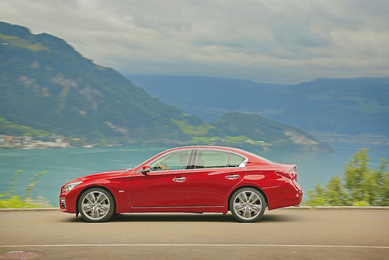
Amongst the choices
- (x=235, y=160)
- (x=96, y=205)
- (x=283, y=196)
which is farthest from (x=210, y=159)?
(x=96, y=205)

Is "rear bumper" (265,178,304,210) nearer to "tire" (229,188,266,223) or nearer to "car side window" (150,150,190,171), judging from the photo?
"tire" (229,188,266,223)

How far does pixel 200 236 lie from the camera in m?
7.32

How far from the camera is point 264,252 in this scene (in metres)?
6.07

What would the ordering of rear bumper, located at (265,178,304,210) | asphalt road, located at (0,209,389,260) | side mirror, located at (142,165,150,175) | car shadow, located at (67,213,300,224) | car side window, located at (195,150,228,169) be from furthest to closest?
1. car shadow, located at (67,213,300,224)
2. car side window, located at (195,150,228,169)
3. side mirror, located at (142,165,150,175)
4. rear bumper, located at (265,178,304,210)
5. asphalt road, located at (0,209,389,260)

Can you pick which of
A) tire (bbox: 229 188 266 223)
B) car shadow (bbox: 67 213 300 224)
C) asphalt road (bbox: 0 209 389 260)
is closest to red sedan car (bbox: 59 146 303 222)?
tire (bbox: 229 188 266 223)

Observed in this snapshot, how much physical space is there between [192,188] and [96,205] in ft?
6.26

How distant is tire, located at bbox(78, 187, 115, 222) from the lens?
8.91 metres

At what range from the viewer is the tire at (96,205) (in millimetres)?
8914

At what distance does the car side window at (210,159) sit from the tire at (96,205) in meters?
1.83

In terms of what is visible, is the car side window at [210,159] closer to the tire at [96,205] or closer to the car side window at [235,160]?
the car side window at [235,160]

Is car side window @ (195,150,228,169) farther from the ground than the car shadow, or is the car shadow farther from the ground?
car side window @ (195,150,228,169)

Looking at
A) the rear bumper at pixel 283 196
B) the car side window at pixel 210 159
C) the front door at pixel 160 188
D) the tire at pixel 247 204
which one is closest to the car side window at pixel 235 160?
the car side window at pixel 210 159

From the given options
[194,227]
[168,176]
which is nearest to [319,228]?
[194,227]

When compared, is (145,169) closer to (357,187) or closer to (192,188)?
(192,188)
